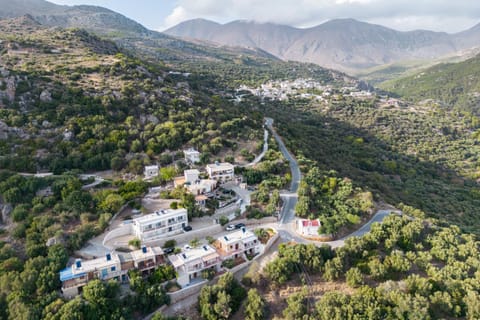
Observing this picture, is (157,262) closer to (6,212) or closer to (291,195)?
(6,212)

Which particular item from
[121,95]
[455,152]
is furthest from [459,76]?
[121,95]

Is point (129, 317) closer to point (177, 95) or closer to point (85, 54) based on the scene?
point (177, 95)

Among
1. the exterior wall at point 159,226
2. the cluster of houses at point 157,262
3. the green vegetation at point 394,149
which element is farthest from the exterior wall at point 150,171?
the green vegetation at point 394,149

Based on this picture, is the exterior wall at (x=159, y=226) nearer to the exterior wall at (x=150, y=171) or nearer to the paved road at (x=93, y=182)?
the paved road at (x=93, y=182)

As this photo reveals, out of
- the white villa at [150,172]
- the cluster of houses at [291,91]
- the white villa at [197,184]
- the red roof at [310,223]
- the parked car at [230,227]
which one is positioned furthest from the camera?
the cluster of houses at [291,91]

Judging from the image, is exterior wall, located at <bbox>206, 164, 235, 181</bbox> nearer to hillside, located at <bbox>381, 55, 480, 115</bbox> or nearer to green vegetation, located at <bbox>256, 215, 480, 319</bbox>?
green vegetation, located at <bbox>256, 215, 480, 319</bbox>
